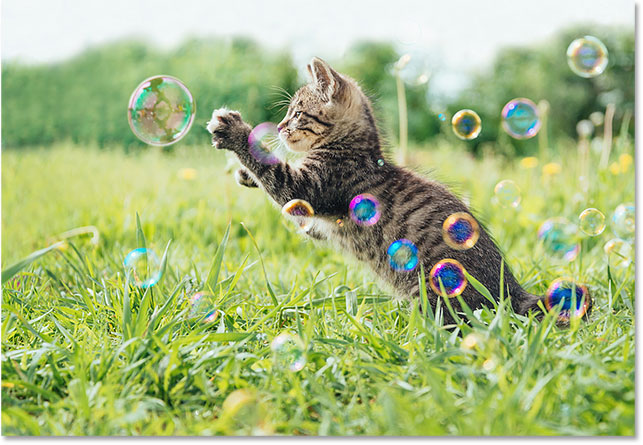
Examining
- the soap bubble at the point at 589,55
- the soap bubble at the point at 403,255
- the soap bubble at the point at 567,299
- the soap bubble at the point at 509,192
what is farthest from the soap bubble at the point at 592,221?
the soap bubble at the point at 403,255

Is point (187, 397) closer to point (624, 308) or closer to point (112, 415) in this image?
point (112, 415)

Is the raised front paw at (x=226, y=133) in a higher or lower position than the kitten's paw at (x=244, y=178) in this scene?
higher

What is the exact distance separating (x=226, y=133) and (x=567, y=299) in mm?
1749

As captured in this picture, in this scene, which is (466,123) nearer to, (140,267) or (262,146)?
(262,146)

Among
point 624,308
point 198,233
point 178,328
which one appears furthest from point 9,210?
point 624,308

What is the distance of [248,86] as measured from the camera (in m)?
7.99

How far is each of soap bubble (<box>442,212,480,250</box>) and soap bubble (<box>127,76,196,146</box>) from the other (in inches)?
56.2

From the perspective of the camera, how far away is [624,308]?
302 centimetres

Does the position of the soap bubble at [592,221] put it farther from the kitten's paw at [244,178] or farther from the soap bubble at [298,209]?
the kitten's paw at [244,178]

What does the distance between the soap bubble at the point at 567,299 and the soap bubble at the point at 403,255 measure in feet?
2.08

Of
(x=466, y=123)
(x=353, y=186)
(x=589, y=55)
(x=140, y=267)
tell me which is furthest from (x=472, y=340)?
(x=589, y=55)

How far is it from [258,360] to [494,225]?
3.09 meters

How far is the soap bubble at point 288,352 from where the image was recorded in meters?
2.23

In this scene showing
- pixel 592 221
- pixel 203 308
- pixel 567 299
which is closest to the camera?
pixel 567 299
